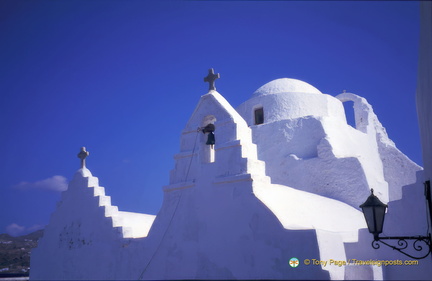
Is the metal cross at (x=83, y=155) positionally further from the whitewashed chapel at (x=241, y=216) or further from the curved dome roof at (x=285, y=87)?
the curved dome roof at (x=285, y=87)

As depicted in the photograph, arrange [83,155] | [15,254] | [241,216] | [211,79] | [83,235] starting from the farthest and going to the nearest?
[15,254] → [83,155] → [83,235] → [211,79] → [241,216]

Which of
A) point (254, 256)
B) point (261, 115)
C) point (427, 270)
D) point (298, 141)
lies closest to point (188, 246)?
point (254, 256)

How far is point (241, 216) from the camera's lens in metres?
7.82

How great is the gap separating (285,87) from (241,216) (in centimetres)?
853

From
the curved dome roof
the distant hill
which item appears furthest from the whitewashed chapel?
the distant hill

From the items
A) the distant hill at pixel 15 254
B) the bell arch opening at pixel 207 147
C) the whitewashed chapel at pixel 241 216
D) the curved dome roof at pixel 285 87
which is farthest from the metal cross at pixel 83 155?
the curved dome roof at pixel 285 87

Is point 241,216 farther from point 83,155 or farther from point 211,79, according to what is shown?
point 83,155

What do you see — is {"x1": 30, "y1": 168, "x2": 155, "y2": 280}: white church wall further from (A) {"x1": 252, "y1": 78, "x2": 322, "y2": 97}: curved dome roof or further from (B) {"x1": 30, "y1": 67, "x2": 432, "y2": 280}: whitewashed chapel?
(A) {"x1": 252, "y1": 78, "x2": 322, "y2": 97}: curved dome roof

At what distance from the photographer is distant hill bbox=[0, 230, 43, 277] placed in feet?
50.9

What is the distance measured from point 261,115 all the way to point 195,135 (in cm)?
616

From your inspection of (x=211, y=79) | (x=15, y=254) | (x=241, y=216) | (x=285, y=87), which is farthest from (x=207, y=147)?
(x=15, y=254)

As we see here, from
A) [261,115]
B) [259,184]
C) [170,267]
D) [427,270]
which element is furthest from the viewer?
[261,115]

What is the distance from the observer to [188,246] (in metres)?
8.46

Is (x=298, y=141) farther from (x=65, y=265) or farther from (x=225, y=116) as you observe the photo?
(x=65, y=265)
